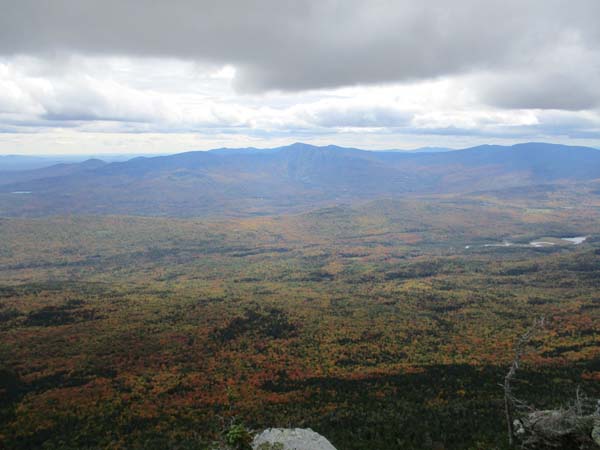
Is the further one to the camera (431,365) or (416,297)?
(416,297)

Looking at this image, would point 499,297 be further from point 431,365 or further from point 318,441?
point 318,441

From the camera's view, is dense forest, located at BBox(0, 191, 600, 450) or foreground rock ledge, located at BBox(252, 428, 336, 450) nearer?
foreground rock ledge, located at BBox(252, 428, 336, 450)

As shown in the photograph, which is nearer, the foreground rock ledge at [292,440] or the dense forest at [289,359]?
the foreground rock ledge at [292,440]

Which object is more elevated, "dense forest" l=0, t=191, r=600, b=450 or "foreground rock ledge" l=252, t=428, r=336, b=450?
"foreground rock ledge" l=252, t=428, r=336, b=450

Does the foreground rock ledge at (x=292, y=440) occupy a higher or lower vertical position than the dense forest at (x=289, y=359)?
higher

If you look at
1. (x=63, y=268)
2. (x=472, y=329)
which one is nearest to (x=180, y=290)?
(x=472, y=329)

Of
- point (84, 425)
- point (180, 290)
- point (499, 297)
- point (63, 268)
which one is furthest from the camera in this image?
point (63, 268)

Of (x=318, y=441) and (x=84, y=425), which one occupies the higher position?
(x=318, y=441)

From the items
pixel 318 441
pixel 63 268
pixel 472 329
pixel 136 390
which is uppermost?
→ pixel 318 441
